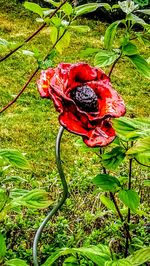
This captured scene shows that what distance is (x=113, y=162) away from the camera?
120 cm

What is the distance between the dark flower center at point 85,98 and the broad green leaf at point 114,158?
0.27 metres

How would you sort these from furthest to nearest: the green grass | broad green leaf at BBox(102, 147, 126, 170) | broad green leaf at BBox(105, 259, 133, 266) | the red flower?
the green grass < broad green leaf at BBox(102, 147, 126, 170) < broad green leaf at BBox(105, 259, 133, 266) < the red flower

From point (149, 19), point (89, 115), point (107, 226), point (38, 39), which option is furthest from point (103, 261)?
point (149, 19)

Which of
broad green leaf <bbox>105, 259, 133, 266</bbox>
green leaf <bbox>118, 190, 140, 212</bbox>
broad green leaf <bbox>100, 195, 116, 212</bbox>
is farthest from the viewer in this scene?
broad green leaf <bbox>100, 195, 116, 212</bbox>

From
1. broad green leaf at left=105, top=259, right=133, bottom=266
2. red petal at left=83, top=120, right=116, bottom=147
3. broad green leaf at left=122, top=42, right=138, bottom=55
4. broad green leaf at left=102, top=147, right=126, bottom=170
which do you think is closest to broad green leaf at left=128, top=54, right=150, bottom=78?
broad green leaf at left=122, top=42, right=138, bottom=55

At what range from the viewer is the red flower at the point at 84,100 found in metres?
0.87

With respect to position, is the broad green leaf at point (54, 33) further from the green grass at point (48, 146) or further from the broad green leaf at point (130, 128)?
the broad green leaf at point (130, 128)

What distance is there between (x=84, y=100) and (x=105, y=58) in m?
0.35

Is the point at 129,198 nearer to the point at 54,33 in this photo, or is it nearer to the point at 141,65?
the point at 141,65

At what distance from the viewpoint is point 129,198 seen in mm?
1308

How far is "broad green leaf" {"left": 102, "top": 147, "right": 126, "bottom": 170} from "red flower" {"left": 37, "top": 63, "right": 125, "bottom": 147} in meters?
0.24

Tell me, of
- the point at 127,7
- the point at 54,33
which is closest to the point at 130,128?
the point at 127,7

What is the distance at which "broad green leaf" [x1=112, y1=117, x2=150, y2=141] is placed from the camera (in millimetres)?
911

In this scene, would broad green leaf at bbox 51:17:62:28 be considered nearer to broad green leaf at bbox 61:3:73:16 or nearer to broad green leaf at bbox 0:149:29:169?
broad green leaf at bbox 61:3:73:16
